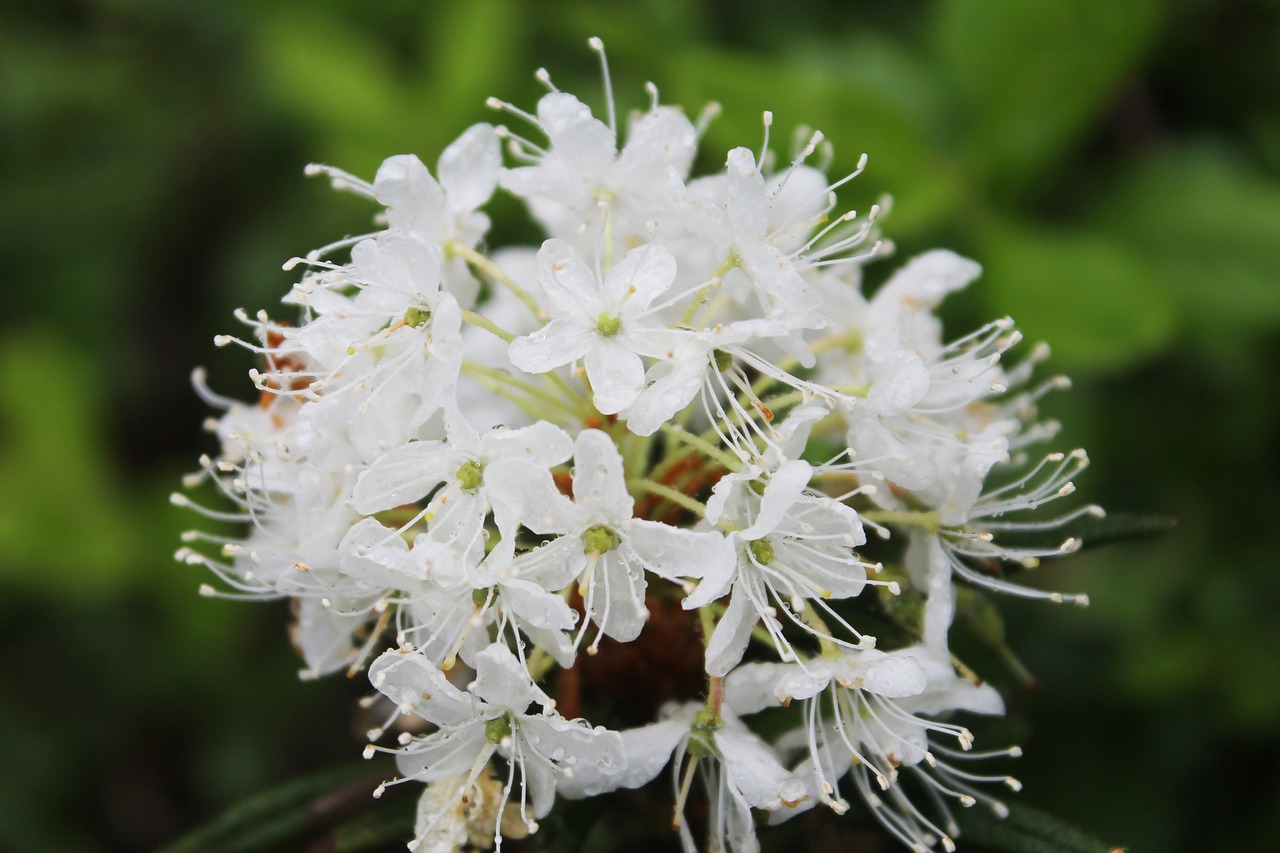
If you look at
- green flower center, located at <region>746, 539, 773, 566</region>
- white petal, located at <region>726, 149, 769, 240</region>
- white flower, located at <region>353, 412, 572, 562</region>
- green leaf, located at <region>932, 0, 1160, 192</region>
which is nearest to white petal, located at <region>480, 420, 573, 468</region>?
white flower, located at <region>353, 412, 572, 562</region>

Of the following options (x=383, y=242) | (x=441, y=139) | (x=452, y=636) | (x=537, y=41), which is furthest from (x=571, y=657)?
(x=537, y=41)

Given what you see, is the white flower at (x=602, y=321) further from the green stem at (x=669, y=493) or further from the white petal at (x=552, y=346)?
the green stem at (x=669, y=493)

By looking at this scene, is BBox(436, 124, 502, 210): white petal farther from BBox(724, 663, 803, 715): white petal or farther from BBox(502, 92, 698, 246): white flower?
BBox(724, 663, 803, 715): white petal

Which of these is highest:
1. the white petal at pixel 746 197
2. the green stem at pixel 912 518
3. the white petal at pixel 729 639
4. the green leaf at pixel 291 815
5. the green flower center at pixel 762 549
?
the white petal at pixel 746 197

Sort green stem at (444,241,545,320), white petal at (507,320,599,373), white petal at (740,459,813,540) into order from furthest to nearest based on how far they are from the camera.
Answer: green stem at (444,241,545,320) < white petal at (507,320,599,373) < white petal at (740,459,813,540)

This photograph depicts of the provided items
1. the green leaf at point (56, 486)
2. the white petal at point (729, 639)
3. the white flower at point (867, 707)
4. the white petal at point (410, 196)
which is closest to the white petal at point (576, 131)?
the white petal at point (410, 196)

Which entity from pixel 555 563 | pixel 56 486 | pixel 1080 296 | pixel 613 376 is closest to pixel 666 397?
pixel 613 376

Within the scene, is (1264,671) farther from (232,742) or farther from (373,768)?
(232,742)

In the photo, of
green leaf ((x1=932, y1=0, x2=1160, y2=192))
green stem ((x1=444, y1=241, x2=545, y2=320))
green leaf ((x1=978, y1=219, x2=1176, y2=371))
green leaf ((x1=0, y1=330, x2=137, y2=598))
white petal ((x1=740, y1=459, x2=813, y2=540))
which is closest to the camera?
white petal ((x1=740, y1=459, x2=813, y2=540))

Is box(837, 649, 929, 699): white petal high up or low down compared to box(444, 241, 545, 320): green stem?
down
